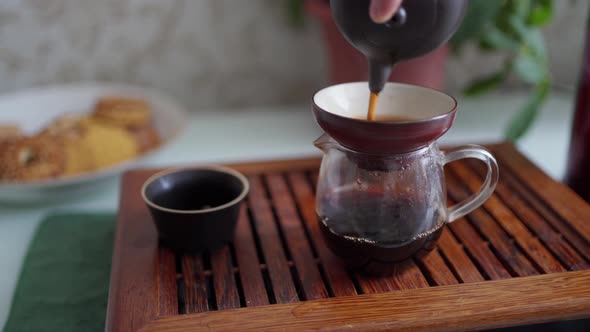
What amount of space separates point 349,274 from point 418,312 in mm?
78

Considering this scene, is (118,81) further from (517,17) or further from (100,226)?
(517,17)

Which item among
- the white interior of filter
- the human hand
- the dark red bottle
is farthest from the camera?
the dark red bottle

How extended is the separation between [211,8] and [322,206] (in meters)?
0.55

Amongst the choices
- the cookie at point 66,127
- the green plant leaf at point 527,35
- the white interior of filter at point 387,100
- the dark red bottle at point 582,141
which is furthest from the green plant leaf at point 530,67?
the cookie at point 66,127

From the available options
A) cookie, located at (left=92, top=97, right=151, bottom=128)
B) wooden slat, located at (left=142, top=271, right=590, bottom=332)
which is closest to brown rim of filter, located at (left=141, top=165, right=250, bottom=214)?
wooden slat, located at (left=142, top=271, right=590, bottom=332)

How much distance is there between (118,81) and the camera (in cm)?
101

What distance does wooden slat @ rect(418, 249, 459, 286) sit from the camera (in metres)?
0.48

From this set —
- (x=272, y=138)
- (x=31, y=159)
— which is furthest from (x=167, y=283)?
(x=272, y=138)

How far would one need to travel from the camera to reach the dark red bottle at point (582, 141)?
0.67 m

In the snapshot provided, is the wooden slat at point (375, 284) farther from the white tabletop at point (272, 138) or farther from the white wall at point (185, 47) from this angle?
the white wall at point (185, 47)

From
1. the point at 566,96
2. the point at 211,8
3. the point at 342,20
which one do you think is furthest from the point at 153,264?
the point at 566,96

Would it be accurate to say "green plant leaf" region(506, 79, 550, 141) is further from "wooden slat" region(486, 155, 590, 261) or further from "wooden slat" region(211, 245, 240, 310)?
"wooden slat" region(211, 245, 240, 310)

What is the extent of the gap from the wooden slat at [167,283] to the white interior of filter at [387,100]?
0.18m

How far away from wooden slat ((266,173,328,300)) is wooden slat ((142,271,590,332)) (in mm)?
30
